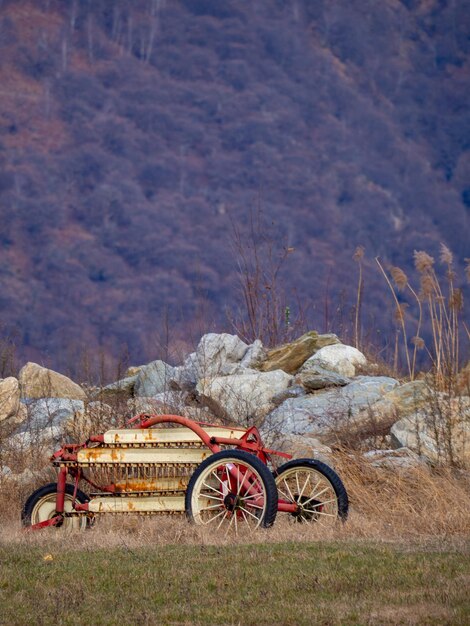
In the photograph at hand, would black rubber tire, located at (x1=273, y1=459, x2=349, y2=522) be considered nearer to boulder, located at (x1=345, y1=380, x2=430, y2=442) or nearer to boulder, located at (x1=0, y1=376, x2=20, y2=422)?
boulder, located at (x1=345, y1=380, x2=430, y2=442)

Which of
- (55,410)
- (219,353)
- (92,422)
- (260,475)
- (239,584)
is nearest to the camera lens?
(239,584)

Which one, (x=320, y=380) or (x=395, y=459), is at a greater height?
(x=320, y=380)

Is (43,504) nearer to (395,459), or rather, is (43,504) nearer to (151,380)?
(395,459)

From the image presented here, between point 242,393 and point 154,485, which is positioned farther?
point 242,393

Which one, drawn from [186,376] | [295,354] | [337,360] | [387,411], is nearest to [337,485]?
[387,411]

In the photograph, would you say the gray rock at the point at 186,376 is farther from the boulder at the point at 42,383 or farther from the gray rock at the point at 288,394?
the boulder at the point at 42,383

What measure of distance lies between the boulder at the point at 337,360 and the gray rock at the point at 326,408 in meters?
0.96

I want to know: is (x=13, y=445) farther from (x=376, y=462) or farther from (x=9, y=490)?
(x=376, y=462)

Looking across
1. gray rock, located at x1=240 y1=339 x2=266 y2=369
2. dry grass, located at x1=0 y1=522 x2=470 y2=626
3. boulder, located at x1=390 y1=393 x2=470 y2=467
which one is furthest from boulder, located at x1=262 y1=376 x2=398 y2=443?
dry grass, located at x1=0 y1=522 x2=470 y2=626

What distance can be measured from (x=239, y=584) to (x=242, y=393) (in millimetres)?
7878

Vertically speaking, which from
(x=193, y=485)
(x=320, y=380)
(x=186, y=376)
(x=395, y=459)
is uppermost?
(x=320, y=380)

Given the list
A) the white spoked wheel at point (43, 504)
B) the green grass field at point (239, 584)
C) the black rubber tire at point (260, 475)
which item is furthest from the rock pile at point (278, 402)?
the green grass field at point (239, 584)

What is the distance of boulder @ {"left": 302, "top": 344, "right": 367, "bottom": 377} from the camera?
15.7 m

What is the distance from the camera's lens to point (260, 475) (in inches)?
320
